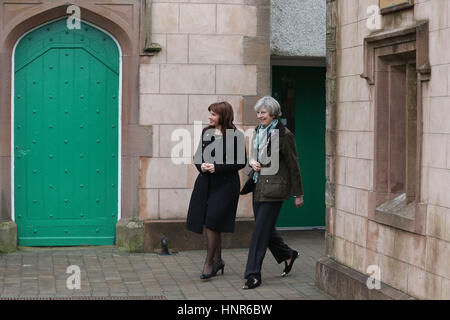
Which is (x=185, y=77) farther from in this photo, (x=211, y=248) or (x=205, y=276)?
(x=205, y=276)

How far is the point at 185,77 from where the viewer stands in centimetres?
1116

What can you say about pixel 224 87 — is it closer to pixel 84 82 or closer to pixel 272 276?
pixel 84 82

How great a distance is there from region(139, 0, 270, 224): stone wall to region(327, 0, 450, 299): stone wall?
2.98 metres

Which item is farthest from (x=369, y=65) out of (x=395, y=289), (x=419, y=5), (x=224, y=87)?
(x=224, y=87)

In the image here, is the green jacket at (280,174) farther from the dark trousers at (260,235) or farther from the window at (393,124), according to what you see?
the window at (393,124)

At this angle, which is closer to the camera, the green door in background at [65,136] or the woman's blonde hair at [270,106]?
the woman's blonde hair at [270,106]

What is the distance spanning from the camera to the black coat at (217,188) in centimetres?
905

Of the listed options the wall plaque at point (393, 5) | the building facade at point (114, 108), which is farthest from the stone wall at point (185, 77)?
the wall plaque at point (393, 5)

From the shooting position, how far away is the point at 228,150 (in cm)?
906

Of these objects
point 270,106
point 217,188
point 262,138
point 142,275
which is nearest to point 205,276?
point 142,275

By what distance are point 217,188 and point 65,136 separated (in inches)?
111

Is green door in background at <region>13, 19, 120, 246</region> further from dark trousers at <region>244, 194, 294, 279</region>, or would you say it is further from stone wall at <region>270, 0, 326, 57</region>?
dark trousers at <region>244, 194, 294, 279</region>

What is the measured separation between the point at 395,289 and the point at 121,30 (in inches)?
216

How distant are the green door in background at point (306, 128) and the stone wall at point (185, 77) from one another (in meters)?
1.98
